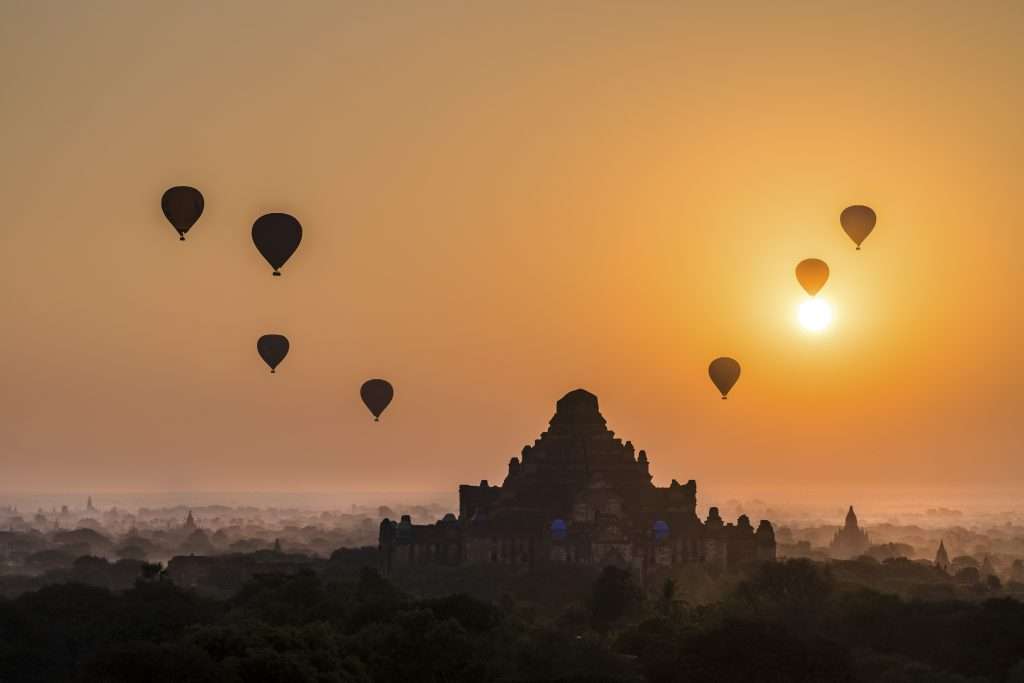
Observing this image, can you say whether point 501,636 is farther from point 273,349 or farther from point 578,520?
point 578,520

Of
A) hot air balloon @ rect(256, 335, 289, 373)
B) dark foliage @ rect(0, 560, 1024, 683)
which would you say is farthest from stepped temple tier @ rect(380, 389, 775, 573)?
hot air balloon @ rect(256, 335, 289, 373)

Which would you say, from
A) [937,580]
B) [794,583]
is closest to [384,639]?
[794,583]

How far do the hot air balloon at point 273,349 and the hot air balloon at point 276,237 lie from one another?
11.2 m

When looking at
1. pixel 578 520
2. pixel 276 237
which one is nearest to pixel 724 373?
pixel 578 520

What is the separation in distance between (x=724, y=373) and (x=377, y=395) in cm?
2226

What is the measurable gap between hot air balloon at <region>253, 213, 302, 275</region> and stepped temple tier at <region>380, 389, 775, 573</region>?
1598 inches

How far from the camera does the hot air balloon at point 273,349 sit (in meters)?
97.9

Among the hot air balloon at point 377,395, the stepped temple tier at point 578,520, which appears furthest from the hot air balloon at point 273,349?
the stepped temple tier at point 578,520

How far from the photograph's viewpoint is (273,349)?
98.7 meters

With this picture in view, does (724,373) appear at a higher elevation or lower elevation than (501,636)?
higher

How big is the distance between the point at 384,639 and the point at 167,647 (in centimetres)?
1459

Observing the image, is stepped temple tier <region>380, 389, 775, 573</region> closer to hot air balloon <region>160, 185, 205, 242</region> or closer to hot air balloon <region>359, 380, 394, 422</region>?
hot air balloon <region>359, 380, 394, 422</region>

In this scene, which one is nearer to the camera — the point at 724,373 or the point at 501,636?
the point at 501,636

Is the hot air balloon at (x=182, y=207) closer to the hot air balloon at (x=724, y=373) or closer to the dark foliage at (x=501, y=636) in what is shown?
the dark foliage at (x=501, y=636)
